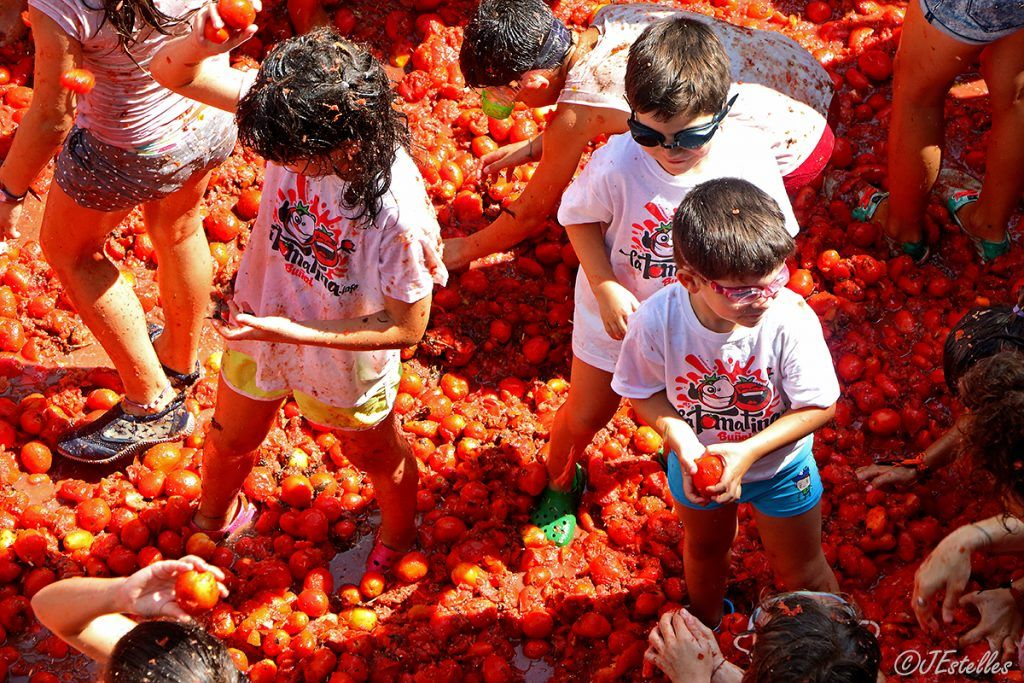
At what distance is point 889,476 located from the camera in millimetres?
3412

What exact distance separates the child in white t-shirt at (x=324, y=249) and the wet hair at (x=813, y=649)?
3.36 ft

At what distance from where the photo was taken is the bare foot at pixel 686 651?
2322 mm

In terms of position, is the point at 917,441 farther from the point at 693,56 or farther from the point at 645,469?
the point at 693,56

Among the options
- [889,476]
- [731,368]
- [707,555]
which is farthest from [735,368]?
[889,476]

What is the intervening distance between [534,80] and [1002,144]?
5.88ft

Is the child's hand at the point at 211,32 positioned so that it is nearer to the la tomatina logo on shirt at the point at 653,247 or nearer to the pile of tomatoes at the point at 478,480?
the la tomatina logo on shirt at the point at 653,247

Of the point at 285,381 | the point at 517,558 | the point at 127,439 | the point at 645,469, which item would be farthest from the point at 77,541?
the point at 645,469

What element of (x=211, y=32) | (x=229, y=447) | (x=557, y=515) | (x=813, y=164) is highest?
(x=211, y=32)

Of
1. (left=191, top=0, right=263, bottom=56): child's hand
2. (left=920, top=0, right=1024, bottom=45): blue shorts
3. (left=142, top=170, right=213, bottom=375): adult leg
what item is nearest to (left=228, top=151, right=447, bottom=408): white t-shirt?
(left=191, top=0, right=263, bottom=56): child's hand

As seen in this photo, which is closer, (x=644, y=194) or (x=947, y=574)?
(x=947, y=574)

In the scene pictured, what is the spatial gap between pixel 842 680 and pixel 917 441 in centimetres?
199

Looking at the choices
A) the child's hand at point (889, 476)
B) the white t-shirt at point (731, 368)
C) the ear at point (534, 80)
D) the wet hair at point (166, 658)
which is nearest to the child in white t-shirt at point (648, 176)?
the white t-shirt at point (731, 368)

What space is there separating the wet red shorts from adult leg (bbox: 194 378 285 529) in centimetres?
198

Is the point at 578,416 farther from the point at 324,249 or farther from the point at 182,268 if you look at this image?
the point at 182,268
